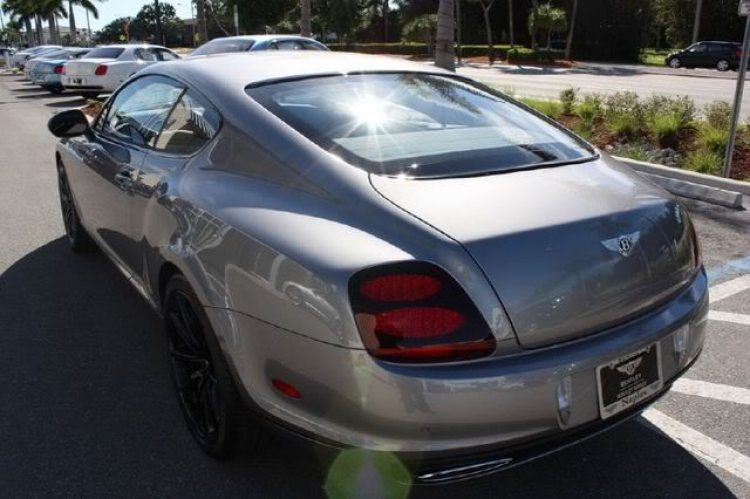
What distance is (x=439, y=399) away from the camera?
194 centimetres

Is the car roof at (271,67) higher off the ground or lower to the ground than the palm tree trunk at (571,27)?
lower

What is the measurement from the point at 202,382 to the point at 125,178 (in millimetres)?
1246

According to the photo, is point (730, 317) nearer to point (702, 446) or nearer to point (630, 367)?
point (702, 446)

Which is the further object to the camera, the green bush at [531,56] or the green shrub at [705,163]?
the green bush at [531,56]

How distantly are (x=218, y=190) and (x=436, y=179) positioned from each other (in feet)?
2.76

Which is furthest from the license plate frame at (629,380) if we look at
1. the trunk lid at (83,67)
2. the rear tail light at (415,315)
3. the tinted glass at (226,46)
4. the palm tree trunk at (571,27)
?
the palm tree trunk at (571,27)

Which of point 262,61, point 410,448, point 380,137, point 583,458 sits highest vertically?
point 262,61

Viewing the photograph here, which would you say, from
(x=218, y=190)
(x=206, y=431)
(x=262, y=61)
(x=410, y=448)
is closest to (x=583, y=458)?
(x=410, y=448)

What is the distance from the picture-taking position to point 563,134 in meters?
3.20

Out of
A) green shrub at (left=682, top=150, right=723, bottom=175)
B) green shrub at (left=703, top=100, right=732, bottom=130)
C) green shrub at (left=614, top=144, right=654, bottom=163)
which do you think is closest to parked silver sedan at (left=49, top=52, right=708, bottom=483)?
green shrub at (left=682, top=150, right=723, bottom=175)

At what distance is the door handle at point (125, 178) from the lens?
133 inches

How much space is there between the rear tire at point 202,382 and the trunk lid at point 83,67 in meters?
16.8

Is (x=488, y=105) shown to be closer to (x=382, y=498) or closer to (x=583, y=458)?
(x=583, y=458)

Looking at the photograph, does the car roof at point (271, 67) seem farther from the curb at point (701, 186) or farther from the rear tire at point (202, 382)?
the curb at point (701, 186)
